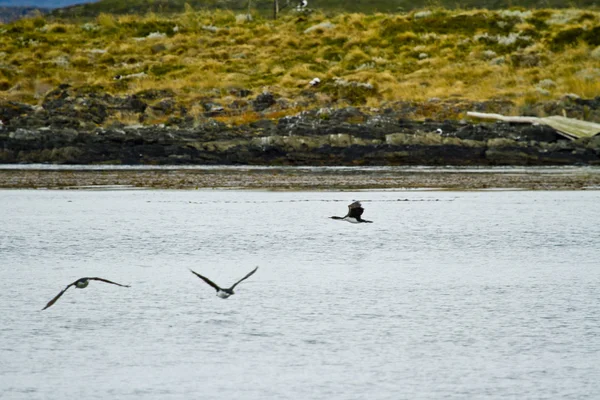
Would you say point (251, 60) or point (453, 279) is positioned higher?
point (251, 60)

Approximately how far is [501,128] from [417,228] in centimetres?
1628

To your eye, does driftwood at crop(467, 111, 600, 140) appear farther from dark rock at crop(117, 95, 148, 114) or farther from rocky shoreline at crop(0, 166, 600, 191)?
dark rock at crop(117, 95, 148, 114)

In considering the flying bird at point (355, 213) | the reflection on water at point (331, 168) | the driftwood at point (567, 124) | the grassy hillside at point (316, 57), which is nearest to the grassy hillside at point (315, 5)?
the grassy hillside at point (316, 57)

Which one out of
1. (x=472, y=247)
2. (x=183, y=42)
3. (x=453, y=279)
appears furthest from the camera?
(x=183, y=42)

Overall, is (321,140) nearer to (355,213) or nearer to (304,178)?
(304,178)

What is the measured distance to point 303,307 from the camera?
24.8ft

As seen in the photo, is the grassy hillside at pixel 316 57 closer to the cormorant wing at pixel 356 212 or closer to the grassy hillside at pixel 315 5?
the cormorant wing at pixel 356 212

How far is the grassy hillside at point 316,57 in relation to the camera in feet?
109

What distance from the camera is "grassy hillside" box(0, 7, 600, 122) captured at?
33312mm

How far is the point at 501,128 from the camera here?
92.3 ft

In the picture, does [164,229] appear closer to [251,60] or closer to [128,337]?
[128,337]

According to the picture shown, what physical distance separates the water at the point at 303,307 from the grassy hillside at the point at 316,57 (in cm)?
1926

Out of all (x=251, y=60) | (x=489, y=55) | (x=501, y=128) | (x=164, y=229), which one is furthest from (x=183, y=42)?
(x=164, y=229)

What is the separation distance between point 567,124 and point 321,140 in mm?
6791
